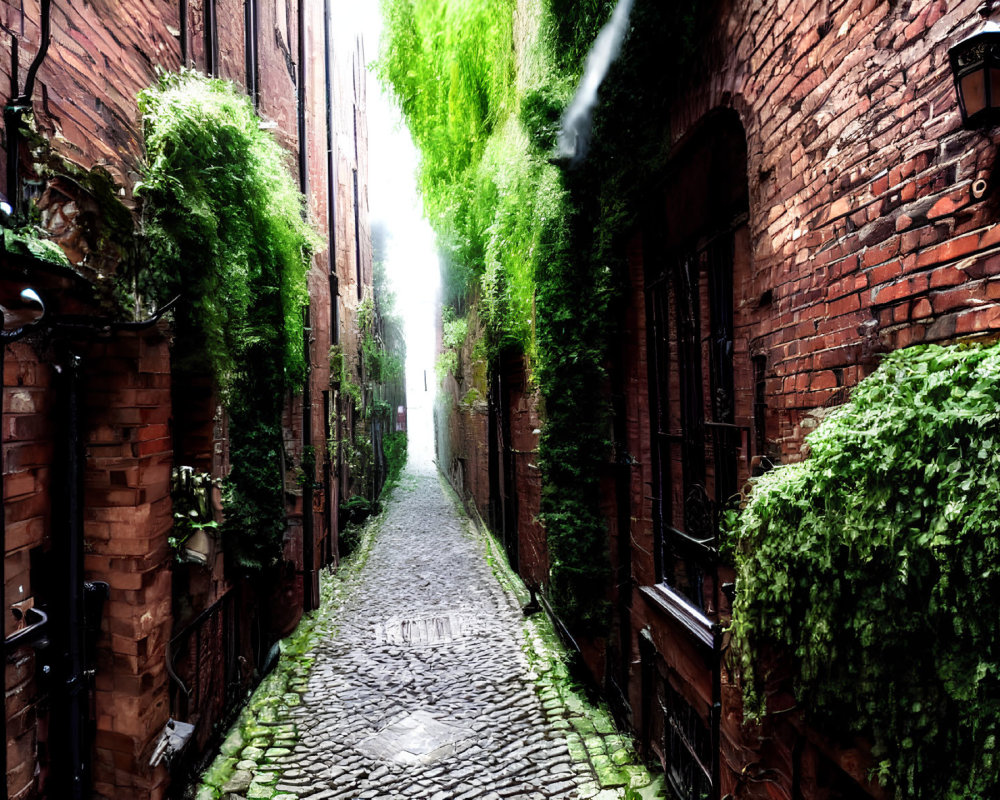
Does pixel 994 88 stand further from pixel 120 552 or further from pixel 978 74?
pixel 120 552

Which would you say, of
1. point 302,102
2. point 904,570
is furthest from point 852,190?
point 302,102

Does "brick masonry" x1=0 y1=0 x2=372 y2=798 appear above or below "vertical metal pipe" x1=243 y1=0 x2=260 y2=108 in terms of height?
below

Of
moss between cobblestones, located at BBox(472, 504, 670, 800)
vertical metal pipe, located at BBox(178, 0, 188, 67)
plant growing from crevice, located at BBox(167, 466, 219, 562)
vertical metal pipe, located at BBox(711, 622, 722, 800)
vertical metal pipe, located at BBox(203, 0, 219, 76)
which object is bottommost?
moss between cobblestones, located at BBox(472, 504, 670, 800)

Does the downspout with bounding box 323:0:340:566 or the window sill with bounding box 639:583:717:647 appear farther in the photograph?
the downspout with bounding box 323:0:340:566

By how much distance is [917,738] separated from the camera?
1.59 m

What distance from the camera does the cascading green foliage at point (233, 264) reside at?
3.76 meters

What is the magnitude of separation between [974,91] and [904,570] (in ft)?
4.20

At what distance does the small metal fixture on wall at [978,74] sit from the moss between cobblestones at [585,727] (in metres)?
4.55

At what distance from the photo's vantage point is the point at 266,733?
523 cm

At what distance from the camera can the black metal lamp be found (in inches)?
58.3

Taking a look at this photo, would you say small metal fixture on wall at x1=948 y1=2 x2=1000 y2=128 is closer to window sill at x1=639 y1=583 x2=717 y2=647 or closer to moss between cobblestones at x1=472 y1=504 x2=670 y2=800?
window sill at x1=639 y1=583 x2=717 y2=647

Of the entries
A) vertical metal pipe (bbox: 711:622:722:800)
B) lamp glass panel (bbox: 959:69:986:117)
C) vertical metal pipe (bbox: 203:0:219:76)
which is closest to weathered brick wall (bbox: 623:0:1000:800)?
lamp glass panel (bbox: 959:69:986:117)

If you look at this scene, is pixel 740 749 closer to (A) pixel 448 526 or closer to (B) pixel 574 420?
(B) pixel 574 420

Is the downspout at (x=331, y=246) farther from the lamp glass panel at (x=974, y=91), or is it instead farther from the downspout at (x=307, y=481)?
the lamp glass panel at (x=974, y=91)
